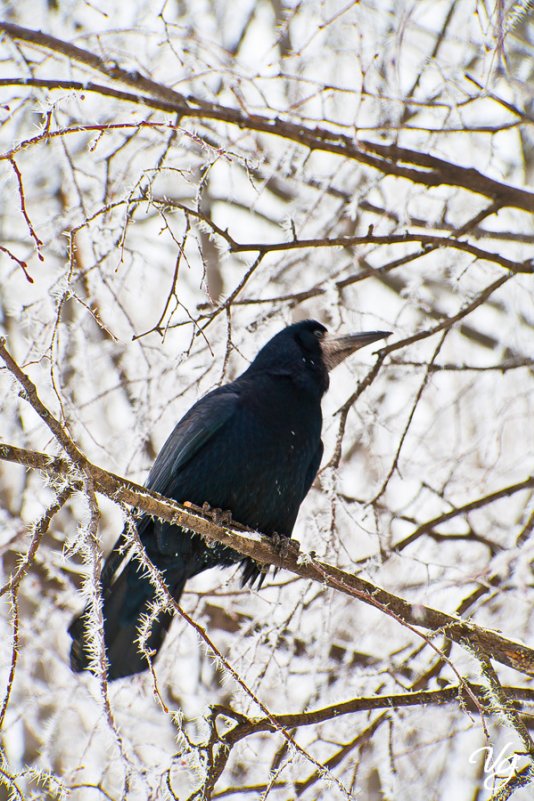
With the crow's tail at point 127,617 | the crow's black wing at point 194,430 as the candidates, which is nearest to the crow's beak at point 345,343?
the crow's black wing at point 194,430

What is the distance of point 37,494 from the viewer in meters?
4.87

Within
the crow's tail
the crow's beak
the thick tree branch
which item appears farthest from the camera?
the crow's beak

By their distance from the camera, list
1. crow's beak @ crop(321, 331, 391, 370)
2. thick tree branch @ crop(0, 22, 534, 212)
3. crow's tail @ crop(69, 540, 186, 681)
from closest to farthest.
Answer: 1. thick tree branch @ crop(0, 22, 534, 212)
2. crow's tail @ crop(69, 540, 186, 681)
3. crow's beak @ crop(321, 331, 391, 370)

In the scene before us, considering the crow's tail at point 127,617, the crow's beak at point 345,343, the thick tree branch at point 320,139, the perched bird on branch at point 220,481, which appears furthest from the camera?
the crow's beak at point 345,343

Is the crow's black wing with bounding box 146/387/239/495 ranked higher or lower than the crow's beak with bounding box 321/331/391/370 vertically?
lower

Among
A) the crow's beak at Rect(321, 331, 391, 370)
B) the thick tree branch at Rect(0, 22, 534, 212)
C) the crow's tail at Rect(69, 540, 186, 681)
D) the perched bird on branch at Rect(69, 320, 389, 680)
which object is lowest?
the crow's tail at Rect(69, 540, 186, 681)

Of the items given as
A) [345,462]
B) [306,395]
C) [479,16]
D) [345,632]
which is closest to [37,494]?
[306,395]

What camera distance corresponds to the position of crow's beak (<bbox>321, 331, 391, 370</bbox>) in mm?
4543

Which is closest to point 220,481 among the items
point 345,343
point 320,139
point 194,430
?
point 194,430

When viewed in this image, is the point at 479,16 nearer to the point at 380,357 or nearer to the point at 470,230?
the point at 470,230

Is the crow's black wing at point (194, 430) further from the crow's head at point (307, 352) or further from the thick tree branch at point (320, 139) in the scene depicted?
the thick tree branch at point (320, 139)

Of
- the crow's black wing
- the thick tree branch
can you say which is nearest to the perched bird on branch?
the crow's black wing

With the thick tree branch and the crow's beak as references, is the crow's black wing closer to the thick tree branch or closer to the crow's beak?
the crow's beak

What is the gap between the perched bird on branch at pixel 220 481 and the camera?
4.20 m
